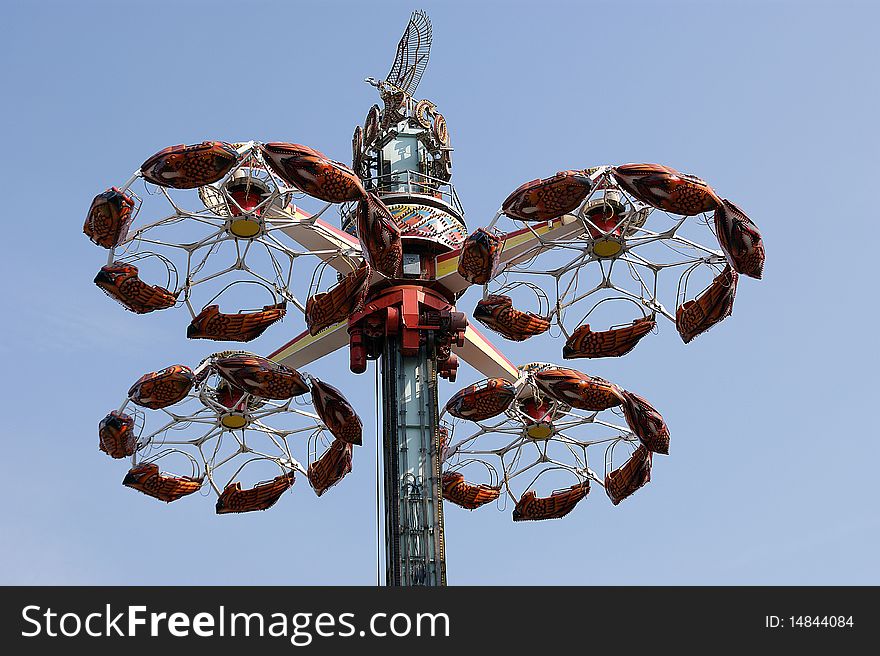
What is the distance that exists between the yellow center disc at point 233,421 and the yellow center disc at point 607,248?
8.11 metres

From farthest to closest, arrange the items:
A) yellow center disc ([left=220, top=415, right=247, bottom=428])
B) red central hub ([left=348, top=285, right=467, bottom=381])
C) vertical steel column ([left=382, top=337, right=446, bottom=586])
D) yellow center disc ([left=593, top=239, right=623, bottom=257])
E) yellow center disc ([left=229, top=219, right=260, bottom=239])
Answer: yellow center disc ([left=220, top=415, right=247, bottom=428]) → red central hub ([left=348, top=285, right=467, bottom=381]) → yellow center disc ([left=593, top=239, right=623, bottom=257]) → vertical steel column ([left=382, top=337, right=446, bottom=586]) → yellow center disc ([left=229, top=219, right=260, bottom=239])

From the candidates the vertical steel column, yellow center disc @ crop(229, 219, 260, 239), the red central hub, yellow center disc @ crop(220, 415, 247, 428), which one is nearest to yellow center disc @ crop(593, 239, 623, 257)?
the red central hub

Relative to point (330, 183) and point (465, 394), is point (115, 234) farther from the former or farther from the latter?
point (465, 394)

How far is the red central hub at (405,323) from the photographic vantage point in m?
26.3

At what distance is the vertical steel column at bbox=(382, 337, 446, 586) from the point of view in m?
24.6

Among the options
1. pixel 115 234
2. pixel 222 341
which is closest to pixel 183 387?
pixel 222 341

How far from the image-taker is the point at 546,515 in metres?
30.6

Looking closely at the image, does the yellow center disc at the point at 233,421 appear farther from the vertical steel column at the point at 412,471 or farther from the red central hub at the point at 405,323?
the vertical steel column at the point at 412,471

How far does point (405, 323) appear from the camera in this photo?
26.2 m

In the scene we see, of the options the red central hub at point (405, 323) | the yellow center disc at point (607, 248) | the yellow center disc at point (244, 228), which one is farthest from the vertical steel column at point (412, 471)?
the yellow center disc at point (244, 228)

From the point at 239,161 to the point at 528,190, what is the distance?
182 inches

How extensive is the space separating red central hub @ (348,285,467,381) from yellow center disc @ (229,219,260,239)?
3.41 meters

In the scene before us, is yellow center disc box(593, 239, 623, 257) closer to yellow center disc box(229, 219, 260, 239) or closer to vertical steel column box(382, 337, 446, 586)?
vertical steel column box(382, 337, 446, 586)

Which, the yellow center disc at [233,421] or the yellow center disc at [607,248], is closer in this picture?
the yellow center disc at [607,248]
